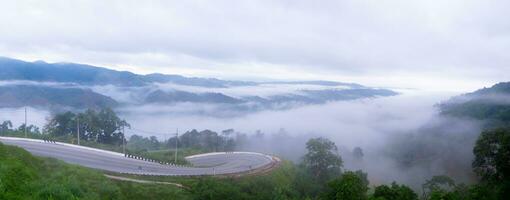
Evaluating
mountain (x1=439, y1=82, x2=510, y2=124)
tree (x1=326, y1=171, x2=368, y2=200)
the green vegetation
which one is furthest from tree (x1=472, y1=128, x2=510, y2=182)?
mountain (x1=439, y1=82, x2=510, y2=124)

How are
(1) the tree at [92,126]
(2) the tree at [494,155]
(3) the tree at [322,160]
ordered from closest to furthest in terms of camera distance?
(2) the tree at [494,155] → (3) the tree at [322,160] → (1) the tree at [92,126]

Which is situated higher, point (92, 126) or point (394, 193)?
point (92, 126)

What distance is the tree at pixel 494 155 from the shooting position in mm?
33938

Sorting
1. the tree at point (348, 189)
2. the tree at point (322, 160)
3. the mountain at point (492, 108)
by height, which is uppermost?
the mountain at point (492, 108)

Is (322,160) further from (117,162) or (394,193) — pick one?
(394,193)

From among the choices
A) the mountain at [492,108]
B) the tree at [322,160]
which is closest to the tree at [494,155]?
the tree at [322,160]

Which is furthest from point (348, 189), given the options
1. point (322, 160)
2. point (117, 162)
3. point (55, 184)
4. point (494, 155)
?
point (117, 162)

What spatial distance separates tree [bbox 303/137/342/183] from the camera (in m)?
49.1

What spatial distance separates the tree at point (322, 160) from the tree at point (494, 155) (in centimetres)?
1417

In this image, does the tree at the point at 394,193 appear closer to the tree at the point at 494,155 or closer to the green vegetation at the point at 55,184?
the tree at the point at 494,155

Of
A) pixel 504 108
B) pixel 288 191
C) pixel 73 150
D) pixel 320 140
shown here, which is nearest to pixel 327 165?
pixel 320 140

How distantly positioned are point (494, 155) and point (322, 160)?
58.0 feet

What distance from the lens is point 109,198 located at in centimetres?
2559

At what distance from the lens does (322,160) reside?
49281 mm
